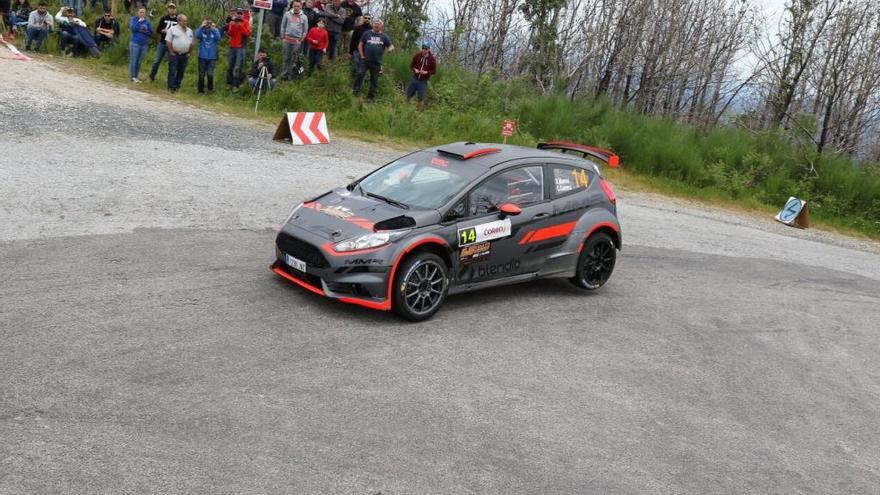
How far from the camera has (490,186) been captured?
9.28 m

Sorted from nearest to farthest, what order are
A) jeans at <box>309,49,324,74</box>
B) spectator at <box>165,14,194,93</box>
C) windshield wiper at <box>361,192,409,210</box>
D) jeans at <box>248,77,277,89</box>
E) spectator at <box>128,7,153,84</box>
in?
windshield wiper at <box>361,192,409,210</box> < spectator at <box>165,14,194,93</box> < spectator at <box>128,7,153,84</box> < jeans at <box>248,77,277,89</box> < jeans at <box>309,49,324,74</box>

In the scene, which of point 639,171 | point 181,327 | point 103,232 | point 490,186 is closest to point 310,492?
point 181,327

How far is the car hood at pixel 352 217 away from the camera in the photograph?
8477 millimetres

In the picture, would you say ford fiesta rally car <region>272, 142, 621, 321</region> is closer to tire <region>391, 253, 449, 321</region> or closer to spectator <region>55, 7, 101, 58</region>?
tire <region>391, 253, 449, 321</region>

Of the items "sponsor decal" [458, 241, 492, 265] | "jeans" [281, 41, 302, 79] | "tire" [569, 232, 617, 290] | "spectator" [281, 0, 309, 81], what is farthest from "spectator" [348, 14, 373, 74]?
"sponsor decal" [458, 241, 492, 265]

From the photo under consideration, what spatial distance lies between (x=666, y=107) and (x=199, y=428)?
1395 inches

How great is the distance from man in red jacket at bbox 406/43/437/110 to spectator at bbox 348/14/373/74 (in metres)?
1.43

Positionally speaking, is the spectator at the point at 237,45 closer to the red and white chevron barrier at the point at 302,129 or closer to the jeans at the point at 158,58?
the jeans at the point at 158,58

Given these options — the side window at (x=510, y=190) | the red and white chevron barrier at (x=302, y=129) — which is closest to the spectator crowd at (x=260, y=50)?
the red and white chevron barrier at (x=302, y=129)

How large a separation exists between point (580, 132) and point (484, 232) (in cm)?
1449

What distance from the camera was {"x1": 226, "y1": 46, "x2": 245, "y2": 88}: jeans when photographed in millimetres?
21000

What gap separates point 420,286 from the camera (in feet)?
27.8

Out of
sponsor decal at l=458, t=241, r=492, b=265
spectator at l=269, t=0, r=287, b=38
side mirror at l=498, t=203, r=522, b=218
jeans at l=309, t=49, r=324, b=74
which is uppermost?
spectator at l=269, t=0, r=287, b=38

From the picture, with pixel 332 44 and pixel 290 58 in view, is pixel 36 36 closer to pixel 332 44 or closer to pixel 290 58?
pixel 290 58
